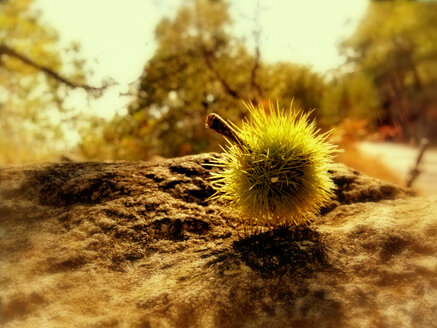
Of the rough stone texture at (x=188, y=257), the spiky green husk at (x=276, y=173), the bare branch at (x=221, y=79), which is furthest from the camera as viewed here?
the bare branch at (x=221, y=79)

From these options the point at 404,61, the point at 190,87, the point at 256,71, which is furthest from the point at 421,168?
the point at 404,61

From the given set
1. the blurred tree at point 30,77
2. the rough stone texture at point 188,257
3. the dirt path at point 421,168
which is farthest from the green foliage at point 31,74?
the dirt path at point 421,168

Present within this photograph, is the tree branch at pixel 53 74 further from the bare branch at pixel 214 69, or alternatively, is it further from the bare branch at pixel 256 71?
the bare branch at pixel 256 71

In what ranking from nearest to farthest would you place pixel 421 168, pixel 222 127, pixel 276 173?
1. pixel 276 173
2. pixel 222 127
3. pixel 421 168

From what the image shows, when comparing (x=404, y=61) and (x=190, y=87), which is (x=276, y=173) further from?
(x=404, y=61)

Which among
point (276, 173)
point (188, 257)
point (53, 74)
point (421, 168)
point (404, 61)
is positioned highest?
point (404, 61)

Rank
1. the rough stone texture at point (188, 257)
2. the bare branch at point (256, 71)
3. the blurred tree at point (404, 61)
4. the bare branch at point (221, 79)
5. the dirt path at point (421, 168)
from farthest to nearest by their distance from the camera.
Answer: the blurred tree at point (404, 61)
the dirt path at point (421, 168)
the bare branch at point (221, 79)
the bare branch at point (256, 71)
the rough stone texture at point (188, 257)

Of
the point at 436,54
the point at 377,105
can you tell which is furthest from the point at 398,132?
the point at 436,54
